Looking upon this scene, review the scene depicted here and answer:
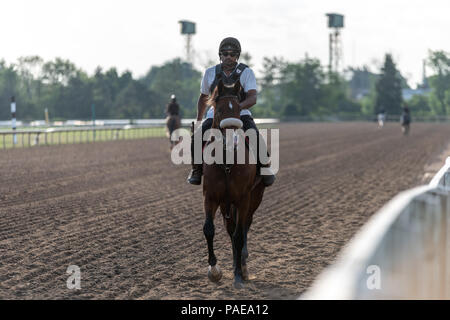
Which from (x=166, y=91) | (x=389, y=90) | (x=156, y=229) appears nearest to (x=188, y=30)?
(x=166, y=91)

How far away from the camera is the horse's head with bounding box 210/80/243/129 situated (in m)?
5.39

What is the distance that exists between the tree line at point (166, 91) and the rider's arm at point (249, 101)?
56.8 metres

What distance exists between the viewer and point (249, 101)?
5871 mm

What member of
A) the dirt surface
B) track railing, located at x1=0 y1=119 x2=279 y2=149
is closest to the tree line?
track railing, located at x1=0 y1=119 x2=279 y2=149

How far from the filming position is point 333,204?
1096 cm

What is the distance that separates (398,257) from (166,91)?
3009 inches

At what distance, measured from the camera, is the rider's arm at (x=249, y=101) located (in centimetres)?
582

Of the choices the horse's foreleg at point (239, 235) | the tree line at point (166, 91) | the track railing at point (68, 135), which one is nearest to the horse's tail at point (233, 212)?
the horse's foreleg at point (239, 235)

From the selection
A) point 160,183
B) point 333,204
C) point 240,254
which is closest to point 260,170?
point 240,254

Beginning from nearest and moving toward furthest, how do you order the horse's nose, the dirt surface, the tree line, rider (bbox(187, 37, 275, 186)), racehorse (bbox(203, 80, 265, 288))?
the horse's nose → racehorse (bbox(203, 80, 265, 288)) → the dirt surface → rider (bbox(187, 37, 275, 186)) → the tree line

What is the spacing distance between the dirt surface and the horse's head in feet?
4.78

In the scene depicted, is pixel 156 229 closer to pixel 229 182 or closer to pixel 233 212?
pixel 233 212

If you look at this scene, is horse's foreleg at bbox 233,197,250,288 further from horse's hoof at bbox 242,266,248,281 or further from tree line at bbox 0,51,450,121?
tree line at bbox 0,51,450,121
